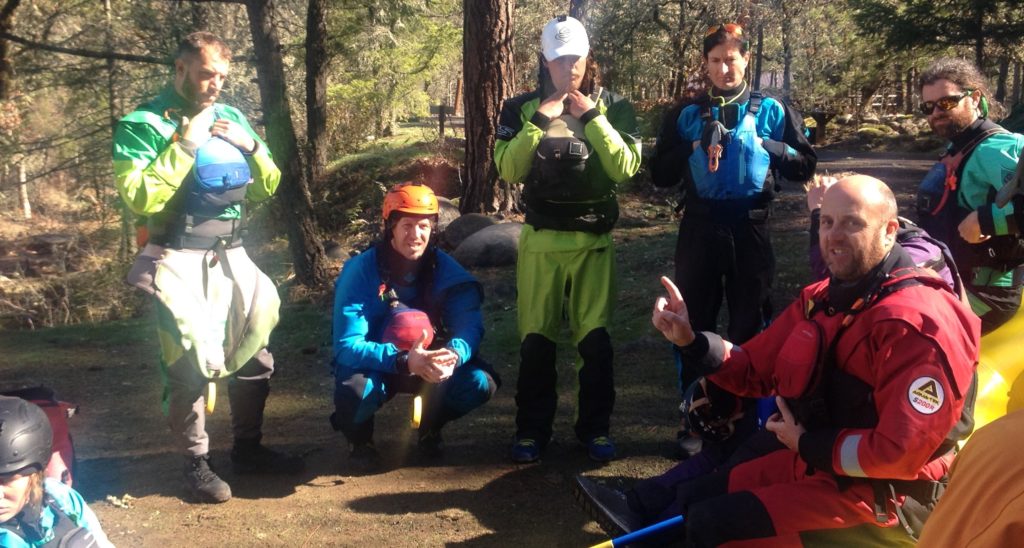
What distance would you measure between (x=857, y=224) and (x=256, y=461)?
3.28 meters

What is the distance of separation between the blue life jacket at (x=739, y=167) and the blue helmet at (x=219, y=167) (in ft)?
7.41

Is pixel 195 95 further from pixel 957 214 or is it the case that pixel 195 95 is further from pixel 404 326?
pixel 957 214

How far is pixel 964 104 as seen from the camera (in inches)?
161

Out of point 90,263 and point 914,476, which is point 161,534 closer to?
point 914,476

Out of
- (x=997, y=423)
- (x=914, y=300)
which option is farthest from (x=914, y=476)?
(x=997, y=423)

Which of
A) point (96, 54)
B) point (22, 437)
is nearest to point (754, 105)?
point (22, 437)

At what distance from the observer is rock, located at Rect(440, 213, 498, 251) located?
1052cm

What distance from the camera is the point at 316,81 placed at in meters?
13.5

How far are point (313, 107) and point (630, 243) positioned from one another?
6.01m

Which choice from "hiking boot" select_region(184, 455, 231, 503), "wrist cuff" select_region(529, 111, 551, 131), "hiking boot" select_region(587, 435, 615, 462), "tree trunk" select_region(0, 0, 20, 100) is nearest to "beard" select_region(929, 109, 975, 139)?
"wrist cuff" select_region(529, 111, 551, 131)

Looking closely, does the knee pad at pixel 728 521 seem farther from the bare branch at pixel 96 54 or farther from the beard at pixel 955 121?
the bare branch at pixel 96 54

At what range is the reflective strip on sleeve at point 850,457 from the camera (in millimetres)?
2871

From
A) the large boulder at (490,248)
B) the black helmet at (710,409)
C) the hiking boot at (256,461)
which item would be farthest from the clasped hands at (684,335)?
the large boulder at (490,248)

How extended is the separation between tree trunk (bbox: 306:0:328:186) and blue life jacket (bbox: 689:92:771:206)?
29.3ft
